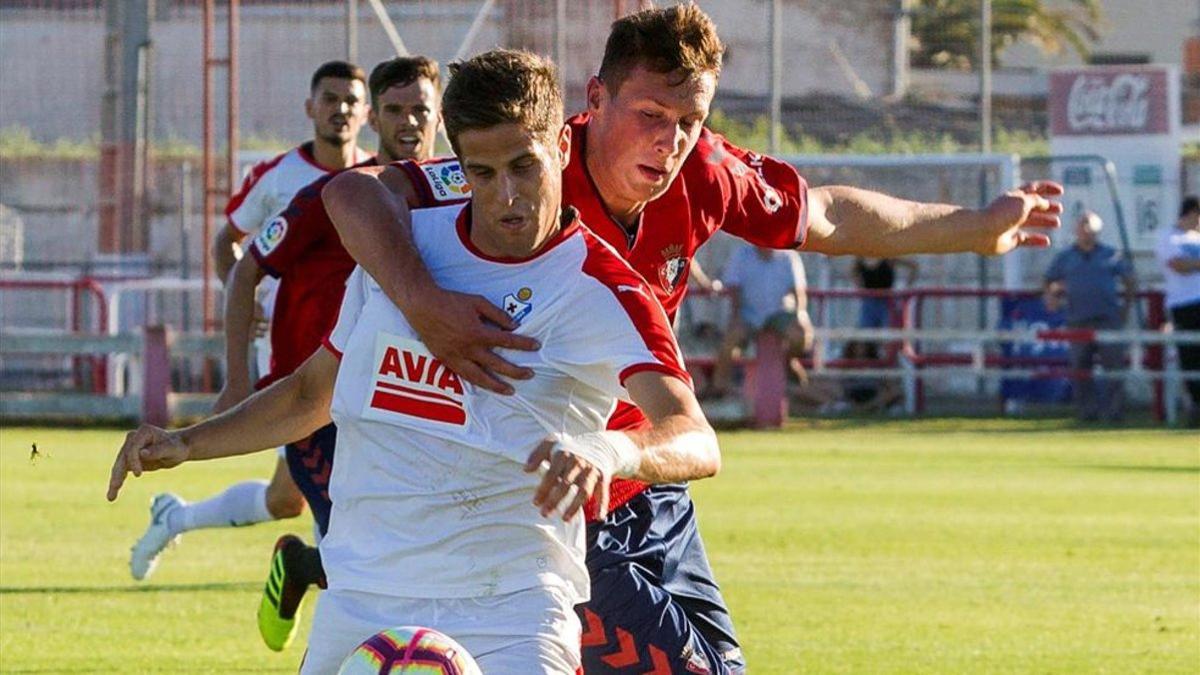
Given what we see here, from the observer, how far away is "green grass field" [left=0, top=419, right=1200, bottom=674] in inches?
340

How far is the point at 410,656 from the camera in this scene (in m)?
4.20

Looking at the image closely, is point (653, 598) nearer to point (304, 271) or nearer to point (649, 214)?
point (649, 214)

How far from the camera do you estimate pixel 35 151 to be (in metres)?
26.7

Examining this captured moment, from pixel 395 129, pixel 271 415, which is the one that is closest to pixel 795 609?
pixel 395 129

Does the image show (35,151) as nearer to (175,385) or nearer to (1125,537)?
(175,385)

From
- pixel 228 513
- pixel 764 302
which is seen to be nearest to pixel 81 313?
pixel 764 302

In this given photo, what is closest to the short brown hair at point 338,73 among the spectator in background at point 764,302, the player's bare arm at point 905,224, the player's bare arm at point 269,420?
the player's bare arm at point 905,224

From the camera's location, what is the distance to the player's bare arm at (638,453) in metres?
3.80

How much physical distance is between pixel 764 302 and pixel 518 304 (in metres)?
16.5

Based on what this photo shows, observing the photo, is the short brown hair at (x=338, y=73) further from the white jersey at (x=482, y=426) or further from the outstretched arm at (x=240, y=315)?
the white jersey at (x=482, y=426)

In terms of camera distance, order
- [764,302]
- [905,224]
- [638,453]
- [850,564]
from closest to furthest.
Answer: [638,453] < [905,224] < [850,564] < [764,302]

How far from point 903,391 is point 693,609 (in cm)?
1787

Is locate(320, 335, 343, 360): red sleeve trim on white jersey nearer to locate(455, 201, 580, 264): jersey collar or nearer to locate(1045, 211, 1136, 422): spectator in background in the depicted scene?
locate(455, 201, 580, 264): jersey collar

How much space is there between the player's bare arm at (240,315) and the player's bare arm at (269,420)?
3.28 meters
